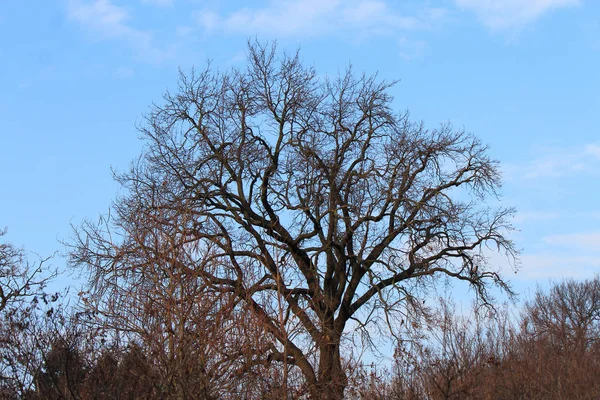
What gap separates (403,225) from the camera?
22688mm

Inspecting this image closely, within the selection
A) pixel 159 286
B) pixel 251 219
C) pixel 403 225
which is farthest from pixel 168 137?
pixel 159 286

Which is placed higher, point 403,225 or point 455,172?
point 455,172

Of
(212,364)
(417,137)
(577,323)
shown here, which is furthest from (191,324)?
(577,323)

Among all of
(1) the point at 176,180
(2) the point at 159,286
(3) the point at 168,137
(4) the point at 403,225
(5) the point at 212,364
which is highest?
(3) the point at 168,137

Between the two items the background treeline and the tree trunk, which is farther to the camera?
the tree trunk

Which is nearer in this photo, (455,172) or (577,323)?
(455,172)

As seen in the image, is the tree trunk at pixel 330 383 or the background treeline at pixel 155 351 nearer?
the background treeline at pixel 155 351

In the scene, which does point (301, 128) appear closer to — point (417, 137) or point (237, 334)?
point (417, 137)

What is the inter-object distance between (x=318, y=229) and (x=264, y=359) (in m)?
12.6

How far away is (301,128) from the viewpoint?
23.8 metres

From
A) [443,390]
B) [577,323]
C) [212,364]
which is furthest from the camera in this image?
[577,323]

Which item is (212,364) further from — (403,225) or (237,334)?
(403,225)

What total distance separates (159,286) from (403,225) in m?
13.1

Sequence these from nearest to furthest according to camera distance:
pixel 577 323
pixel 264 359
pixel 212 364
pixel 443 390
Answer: pixel 212 364, pixel 264 359, pixel 443 390, pixel 577 323
